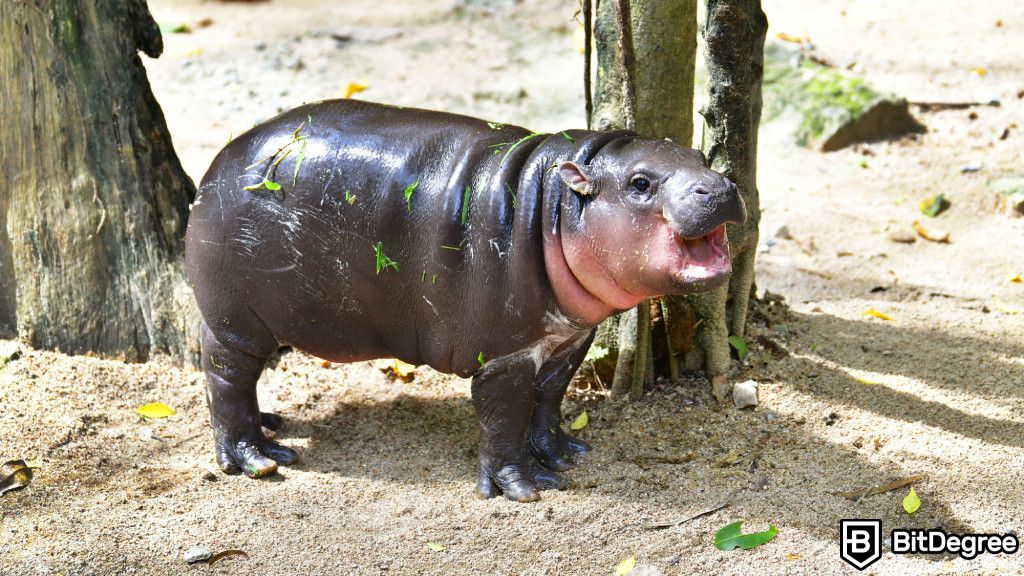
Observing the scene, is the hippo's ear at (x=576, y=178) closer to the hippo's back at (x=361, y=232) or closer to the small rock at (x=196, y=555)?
the hippo's back at (x=361, y=232)

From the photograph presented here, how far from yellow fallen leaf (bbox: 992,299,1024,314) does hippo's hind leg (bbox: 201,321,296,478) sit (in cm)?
387

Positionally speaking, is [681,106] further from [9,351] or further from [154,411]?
[9,351]

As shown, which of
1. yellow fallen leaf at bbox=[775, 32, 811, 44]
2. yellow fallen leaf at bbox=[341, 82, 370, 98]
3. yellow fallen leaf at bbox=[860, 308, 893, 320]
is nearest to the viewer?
yellow fallen leaf at bbox=[860, 308, 893, 320]

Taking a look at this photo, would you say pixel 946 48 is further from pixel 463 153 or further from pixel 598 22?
pixel 463 153

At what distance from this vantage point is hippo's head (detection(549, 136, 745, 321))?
3637mm

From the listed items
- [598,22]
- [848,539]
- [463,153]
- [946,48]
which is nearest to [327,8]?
[946,48]

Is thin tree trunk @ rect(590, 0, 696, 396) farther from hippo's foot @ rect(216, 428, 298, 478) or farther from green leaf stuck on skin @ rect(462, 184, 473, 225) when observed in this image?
hippo's foot @ rect(216, 428, 298, 478)

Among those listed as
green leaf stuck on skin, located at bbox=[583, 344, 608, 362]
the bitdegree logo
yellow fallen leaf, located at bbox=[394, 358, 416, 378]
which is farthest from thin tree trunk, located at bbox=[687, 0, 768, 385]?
yellow fallen leaf, located at bbox=[394, 358, 416, 378]

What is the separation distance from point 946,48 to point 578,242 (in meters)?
7.19

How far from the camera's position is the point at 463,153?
416cm

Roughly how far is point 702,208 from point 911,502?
1.56m

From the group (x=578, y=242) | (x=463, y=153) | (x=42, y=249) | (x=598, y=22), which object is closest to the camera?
(x=578, y=242)

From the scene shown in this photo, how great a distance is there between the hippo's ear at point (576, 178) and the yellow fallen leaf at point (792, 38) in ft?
20.5

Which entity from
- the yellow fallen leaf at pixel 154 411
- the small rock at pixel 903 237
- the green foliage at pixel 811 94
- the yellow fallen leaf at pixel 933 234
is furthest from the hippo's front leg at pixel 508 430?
the green foliage at pixel 811 94
